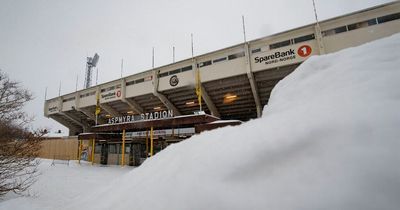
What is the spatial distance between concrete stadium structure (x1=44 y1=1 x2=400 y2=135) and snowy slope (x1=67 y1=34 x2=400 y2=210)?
16815 mm

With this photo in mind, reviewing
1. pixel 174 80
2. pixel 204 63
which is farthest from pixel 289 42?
pixel 174 80

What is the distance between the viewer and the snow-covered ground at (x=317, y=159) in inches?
63.6

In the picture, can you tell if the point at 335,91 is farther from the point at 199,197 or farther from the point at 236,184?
the point at 199,197

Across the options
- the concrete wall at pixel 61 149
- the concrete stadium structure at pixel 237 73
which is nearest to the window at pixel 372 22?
the concrete stadium structure at pixel 237 73

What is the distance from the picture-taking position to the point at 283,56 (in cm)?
1873

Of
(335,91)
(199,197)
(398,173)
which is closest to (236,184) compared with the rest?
(199,197)

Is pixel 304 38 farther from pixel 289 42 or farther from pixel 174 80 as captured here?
pixel 174 80

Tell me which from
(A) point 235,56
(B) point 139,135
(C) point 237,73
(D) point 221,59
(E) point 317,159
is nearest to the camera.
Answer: (E) point 317,159

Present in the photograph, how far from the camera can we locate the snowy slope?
1.61 m

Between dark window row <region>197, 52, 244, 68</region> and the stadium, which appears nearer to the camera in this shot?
the stadium

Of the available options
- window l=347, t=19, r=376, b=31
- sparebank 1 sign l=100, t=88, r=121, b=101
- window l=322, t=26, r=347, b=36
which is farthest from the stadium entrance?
window l=347, t=19, r=376, b=31

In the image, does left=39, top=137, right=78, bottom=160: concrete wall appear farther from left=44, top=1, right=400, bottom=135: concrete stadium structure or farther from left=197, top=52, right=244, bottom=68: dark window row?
left=197, top=52, right=244, bottom=68: dark window row

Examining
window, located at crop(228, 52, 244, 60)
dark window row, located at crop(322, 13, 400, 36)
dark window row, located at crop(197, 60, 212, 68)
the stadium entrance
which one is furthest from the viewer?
dark window row, located at crop(197, 60, 212, 68)

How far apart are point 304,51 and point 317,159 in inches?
743
